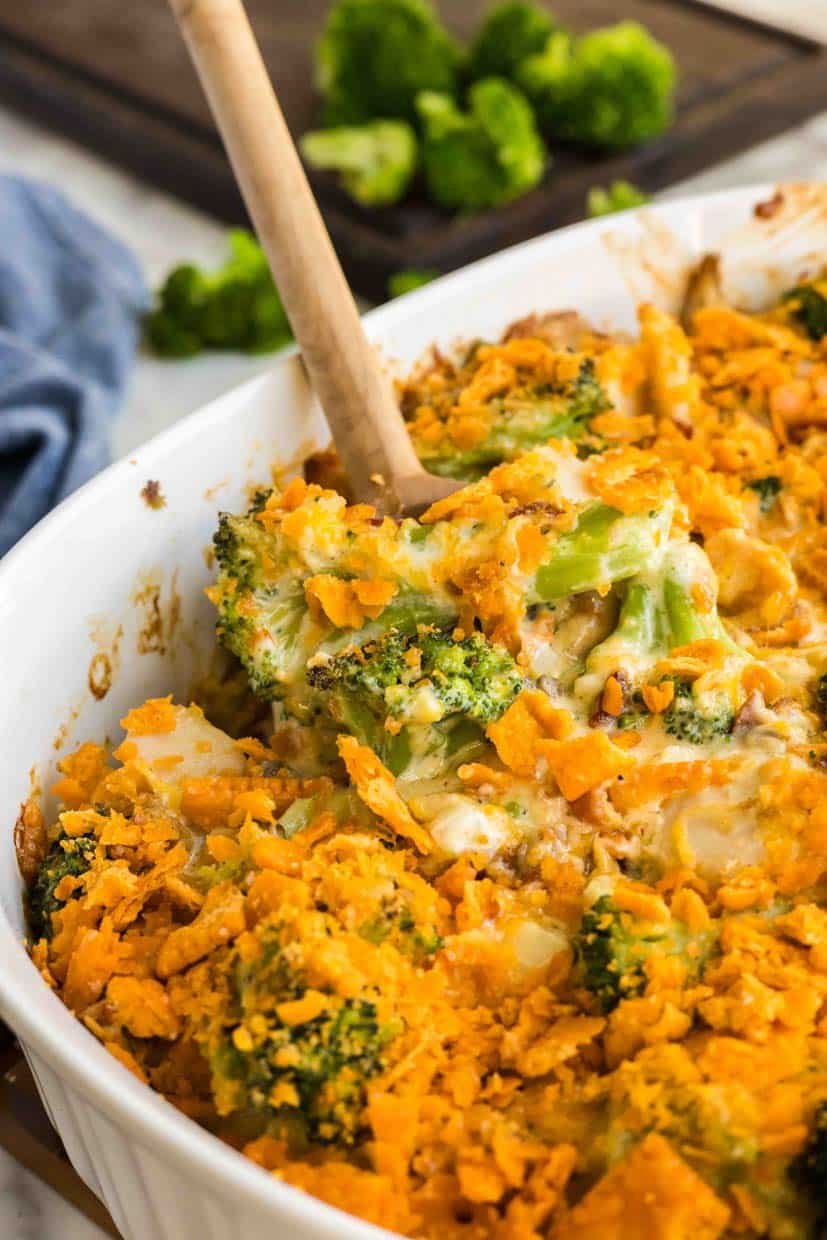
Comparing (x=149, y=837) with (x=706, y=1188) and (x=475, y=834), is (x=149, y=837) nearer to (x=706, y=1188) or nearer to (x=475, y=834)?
(x=475, y=834)

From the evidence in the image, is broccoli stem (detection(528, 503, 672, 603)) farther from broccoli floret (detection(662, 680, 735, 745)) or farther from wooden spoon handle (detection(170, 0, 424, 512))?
wooden spoon handle (detection(170, 0, 424, 512))

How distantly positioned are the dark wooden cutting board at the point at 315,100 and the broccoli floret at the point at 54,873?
1.70 m

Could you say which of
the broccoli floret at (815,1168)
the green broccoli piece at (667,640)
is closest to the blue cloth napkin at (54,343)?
the green broccoli piece at (667,640)

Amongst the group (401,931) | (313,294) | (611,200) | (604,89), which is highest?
(313,294)

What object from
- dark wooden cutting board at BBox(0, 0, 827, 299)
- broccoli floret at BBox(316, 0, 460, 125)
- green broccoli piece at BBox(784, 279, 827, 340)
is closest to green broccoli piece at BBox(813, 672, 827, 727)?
green broccoli piece at BBox(784, 279, 827, 340)

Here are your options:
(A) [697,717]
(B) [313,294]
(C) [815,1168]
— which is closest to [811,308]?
(B) [313,294]

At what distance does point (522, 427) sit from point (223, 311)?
1160mm

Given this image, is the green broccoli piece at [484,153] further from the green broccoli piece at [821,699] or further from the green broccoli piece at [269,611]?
the green broccoli piece at [821,699]

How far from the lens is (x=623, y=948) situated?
133 cm

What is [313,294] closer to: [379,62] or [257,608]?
[257,608]

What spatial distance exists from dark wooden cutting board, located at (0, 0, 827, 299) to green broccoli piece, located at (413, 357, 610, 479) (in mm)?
1020

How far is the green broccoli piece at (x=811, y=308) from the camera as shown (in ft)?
7.23

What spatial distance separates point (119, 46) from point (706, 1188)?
10.5 ft

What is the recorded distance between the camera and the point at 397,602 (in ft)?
5.32
